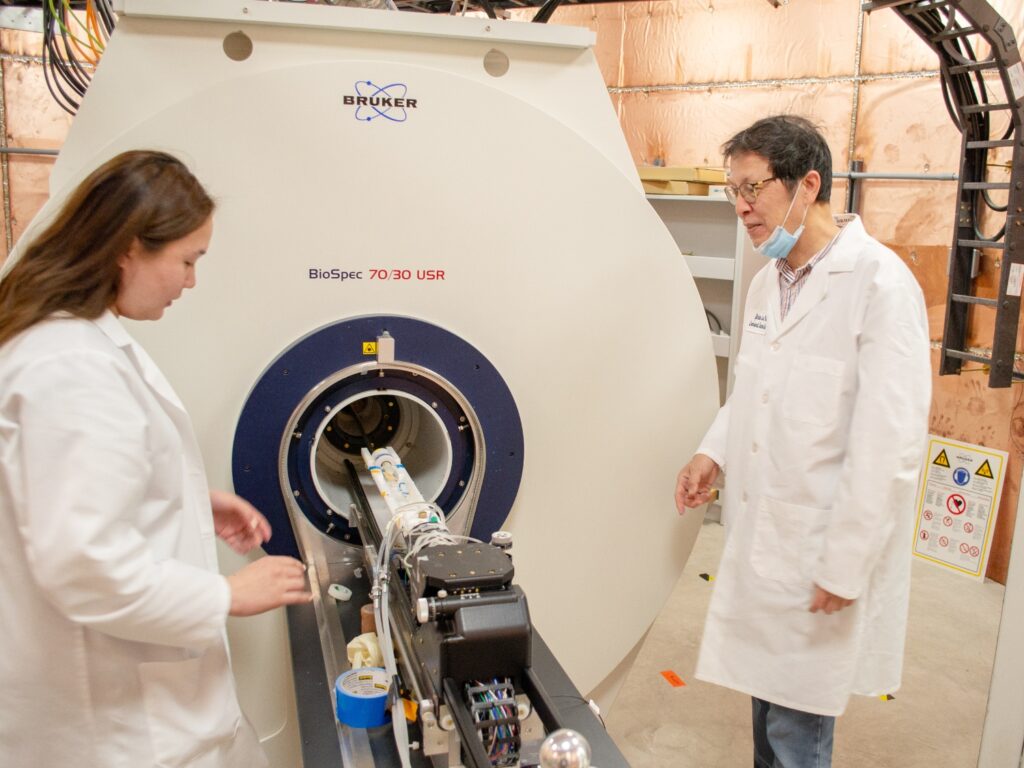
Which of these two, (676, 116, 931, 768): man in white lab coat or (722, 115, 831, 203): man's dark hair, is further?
(722, 115, 831, 203): man's dark hair

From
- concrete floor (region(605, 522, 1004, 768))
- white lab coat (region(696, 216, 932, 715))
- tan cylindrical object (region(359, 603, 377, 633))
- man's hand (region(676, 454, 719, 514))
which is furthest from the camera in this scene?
concrete floor (region(605, 522, 1004, 768))

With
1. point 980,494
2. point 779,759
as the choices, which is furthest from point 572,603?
point 980,494

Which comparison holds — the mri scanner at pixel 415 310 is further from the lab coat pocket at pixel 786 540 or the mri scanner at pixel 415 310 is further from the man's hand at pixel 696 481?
the lab coat pocket at pixel 786 540

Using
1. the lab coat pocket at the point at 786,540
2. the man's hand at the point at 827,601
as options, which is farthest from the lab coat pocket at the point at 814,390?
the man's hand at the point at 827,601

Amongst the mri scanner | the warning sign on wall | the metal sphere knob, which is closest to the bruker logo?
the mri scanner

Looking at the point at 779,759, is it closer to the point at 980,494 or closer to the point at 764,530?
the point at 764,530

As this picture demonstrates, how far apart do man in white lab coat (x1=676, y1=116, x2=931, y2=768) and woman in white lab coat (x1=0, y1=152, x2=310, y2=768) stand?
87 cm

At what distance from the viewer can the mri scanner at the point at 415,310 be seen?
136 cm

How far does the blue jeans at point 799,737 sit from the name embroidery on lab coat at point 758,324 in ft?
2.34

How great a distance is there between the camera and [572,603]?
5.52 ft

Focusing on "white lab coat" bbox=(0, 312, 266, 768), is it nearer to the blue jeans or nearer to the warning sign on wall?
the blue jeans

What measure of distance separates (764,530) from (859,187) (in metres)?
2.68

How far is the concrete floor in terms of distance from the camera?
7.64 feet

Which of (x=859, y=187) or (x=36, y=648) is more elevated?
(x=859, y=187)
